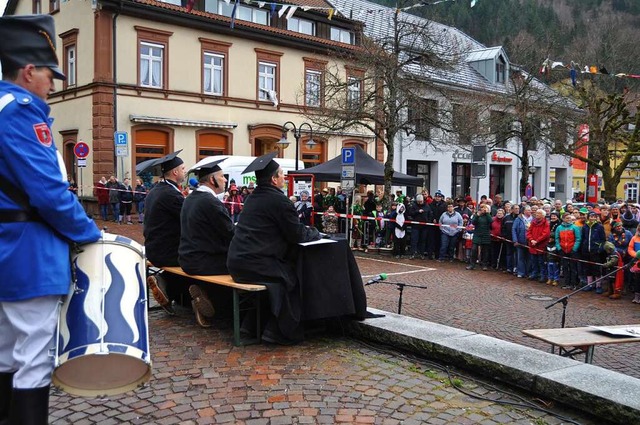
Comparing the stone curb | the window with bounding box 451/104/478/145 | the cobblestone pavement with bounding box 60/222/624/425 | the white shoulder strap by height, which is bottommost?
the cobblestone pavement with bounding box 60/222/624/425

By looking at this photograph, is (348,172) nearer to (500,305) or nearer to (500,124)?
(500,305)

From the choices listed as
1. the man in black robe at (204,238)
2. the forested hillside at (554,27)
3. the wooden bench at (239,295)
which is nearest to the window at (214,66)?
the forested hillside at (554,27)

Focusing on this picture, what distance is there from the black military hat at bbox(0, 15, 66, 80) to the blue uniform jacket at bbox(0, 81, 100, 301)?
0.14 metres

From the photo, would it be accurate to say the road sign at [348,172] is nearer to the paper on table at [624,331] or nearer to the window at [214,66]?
the paper on table at [624,331]

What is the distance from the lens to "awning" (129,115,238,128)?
25.8 meters

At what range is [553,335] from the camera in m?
5.53

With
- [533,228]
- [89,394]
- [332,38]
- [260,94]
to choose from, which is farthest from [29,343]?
[332,38]

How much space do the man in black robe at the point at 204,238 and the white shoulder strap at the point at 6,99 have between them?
3.86 m

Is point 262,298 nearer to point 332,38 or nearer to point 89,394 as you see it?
point 89,394

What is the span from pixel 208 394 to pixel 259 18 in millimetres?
27525

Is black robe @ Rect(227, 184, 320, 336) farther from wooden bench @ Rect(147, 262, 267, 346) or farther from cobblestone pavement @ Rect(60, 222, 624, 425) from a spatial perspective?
cobblestone pavement @ Rect(60, 222, 624, 425)

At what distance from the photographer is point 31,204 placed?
2.93 meters

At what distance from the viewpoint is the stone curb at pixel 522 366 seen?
4281 mm

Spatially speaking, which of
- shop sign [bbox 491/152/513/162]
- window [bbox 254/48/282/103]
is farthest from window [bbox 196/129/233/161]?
shop sign [bbox 491/152/513/162]
